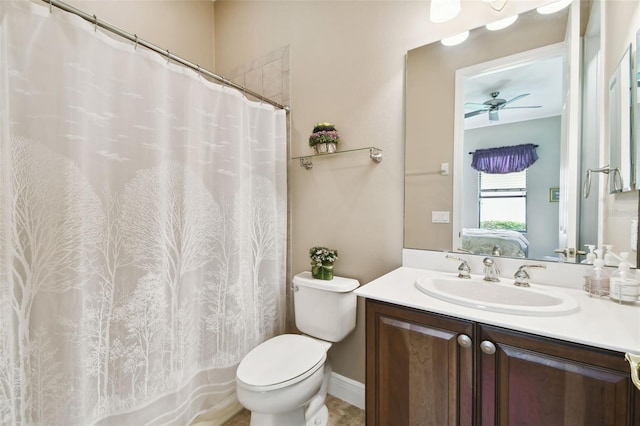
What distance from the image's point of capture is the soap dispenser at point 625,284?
3.09 feet

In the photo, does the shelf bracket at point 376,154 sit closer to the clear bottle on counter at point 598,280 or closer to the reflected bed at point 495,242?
the reflected bed at point 495,242

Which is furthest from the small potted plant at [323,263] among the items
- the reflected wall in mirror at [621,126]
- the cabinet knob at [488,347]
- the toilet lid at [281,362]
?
the reflected wall in mirror at [621,126]

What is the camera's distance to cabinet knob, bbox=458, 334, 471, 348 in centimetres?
92

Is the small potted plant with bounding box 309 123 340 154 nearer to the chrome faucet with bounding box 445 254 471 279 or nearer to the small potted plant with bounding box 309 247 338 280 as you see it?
the small potted plant with bounding box 309 247 338 280

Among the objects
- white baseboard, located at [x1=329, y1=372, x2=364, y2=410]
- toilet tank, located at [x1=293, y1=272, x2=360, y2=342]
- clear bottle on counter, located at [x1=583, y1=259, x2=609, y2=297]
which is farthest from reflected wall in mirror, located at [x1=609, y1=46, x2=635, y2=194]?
white baseboard, located at [x1=329, y1=372, x2=364, y2=410]

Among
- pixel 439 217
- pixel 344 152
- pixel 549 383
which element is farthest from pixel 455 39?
pixel 549 383

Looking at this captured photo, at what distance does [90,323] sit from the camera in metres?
1.06

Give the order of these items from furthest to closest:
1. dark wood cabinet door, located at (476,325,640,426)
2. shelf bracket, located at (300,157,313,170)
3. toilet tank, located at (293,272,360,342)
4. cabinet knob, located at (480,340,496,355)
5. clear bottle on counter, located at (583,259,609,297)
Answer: shelf bracket, located at (300,157,313,170), toilet tank, located at (293,272,360,342), clear bottle on counter, located at (583,259,609,297), cabinet knob, located at (480,340,496,355), dark wood cabinet door, located at (476,325,640,426)

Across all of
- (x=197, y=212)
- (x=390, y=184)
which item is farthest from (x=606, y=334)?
(x=197, y=212)

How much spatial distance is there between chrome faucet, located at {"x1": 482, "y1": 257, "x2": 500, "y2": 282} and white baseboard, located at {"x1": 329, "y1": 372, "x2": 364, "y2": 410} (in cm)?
100

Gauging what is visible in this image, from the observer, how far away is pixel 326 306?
5.12ft

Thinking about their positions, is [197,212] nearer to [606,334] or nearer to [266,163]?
[266,163]

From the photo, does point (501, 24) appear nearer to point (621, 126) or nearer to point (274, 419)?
point (621, 126)

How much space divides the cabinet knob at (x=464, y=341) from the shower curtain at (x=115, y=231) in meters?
1.16
